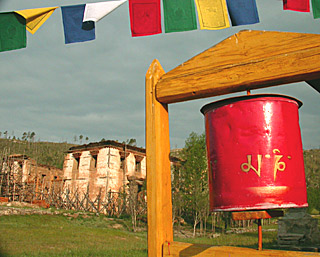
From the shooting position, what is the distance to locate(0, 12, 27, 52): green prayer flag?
3520 mm

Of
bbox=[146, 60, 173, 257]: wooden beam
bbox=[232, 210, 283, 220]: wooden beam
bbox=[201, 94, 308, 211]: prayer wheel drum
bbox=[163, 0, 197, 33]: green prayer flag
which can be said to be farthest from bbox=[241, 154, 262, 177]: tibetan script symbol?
bbox=[163, 0, 197, 33]: green prayer flag

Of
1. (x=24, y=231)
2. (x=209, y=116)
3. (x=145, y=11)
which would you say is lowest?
(x=24, y=231)

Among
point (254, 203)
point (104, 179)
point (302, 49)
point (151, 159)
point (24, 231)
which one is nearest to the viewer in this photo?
point (254, 203)

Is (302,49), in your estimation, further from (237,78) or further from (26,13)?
(26,13)

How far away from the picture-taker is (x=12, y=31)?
3.59 m

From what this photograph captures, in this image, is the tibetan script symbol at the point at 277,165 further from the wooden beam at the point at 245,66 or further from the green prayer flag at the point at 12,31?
the green prayer flag at the point at 12,31

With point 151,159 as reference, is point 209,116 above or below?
above

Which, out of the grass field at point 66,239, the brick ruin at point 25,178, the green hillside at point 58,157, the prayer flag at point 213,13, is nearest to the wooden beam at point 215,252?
the prayer flag at point 213,13

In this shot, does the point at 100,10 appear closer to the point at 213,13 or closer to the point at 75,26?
the point at 75,26

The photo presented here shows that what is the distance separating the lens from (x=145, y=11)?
3539 millimetres

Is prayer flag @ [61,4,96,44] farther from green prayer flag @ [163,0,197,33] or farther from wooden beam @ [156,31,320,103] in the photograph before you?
wooden beam @ [156,31,320,103]

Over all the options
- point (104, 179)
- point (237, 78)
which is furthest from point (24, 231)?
point (237, 78)

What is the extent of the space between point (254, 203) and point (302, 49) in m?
0.94

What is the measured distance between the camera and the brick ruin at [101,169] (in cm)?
2691
